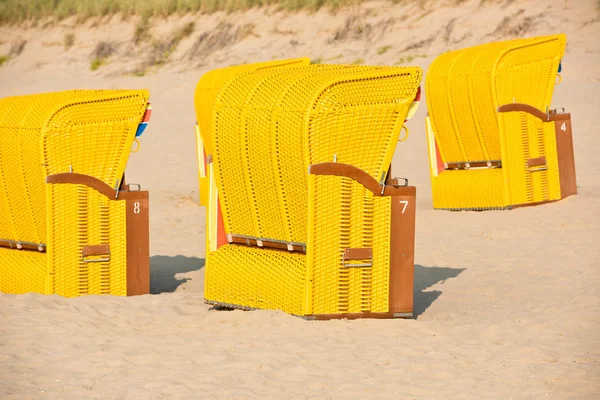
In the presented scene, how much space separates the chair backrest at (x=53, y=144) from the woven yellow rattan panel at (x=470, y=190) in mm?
5666

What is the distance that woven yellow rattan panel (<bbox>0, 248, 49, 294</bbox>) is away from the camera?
395 inches

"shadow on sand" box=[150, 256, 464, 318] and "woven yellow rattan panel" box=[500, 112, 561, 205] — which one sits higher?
"woven yellow rattan panel" box=[500, 112, 561, 205]

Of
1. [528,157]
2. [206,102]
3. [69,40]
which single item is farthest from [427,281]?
[69,40]

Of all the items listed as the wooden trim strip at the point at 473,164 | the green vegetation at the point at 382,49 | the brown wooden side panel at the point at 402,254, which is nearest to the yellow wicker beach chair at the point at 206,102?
the wooden trim strip at the point at 473,164

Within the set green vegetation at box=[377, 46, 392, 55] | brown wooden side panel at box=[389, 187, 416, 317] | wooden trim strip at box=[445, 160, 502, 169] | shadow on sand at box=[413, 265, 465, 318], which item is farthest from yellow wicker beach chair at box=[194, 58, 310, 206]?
green vegetation at box=[377, 46, 392, 55]

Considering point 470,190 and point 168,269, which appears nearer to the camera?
point 168,269

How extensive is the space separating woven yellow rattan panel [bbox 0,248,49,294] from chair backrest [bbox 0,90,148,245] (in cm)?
13

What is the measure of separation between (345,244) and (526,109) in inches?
245

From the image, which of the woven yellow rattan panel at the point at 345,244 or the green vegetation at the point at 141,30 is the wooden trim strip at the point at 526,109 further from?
the green vegetation at the point at 141,30

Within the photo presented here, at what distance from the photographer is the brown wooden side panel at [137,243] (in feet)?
33.7

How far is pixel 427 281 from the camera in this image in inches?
440

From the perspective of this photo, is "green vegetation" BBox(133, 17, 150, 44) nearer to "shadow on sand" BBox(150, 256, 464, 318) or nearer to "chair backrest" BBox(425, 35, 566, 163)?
"chair backrest" BBox(425, 35, 566, 163)

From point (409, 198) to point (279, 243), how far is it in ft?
3.57

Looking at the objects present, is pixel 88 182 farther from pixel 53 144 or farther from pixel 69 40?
pixel 69 40
